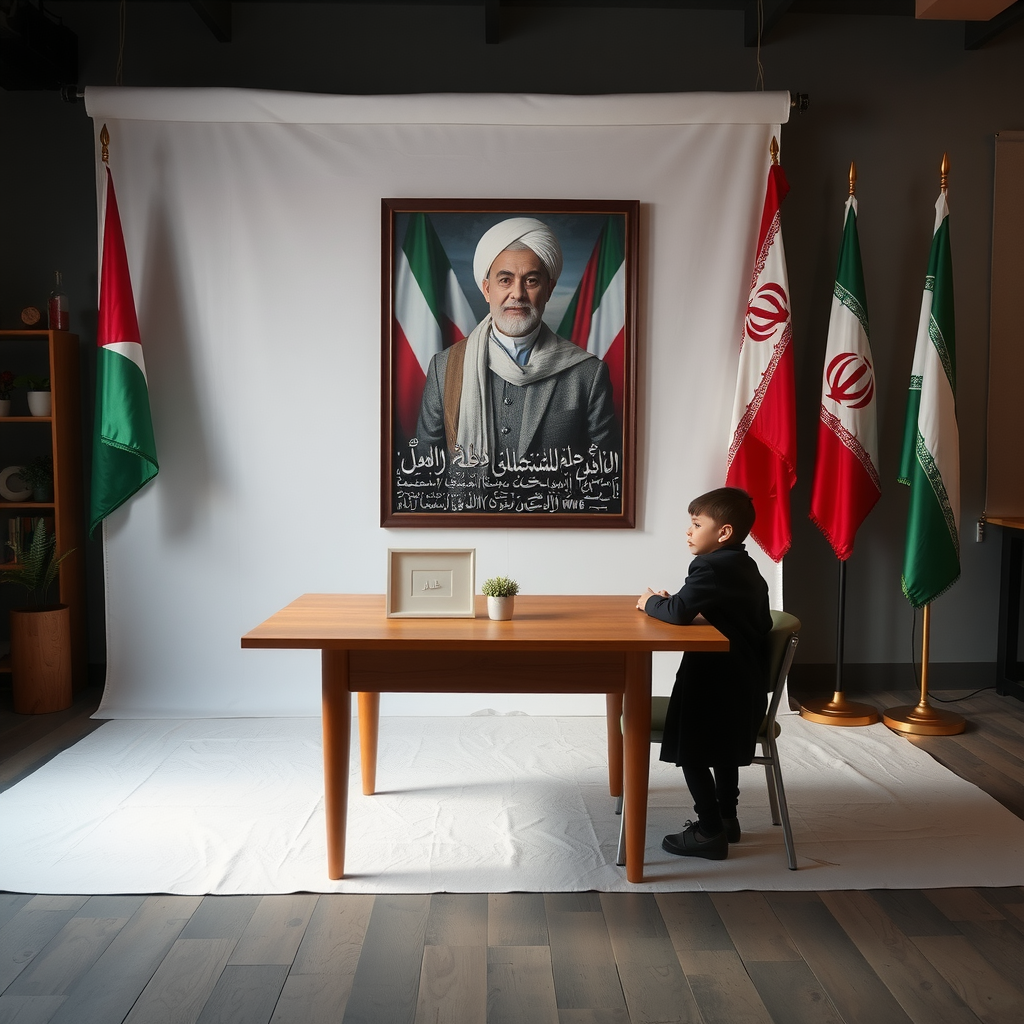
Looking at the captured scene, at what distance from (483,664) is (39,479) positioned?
9.06 ft

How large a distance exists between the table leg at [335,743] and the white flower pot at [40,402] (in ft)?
8.16

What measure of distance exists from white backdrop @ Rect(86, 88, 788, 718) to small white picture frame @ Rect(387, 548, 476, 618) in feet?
5.39

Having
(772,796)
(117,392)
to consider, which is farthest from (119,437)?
(772,796)

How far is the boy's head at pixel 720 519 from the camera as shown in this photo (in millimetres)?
2758

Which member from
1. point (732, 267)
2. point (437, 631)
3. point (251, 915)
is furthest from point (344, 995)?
point (732, 267)

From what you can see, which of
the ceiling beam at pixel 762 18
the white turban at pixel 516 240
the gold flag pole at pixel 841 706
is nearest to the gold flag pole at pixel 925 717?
the gold flag pole at pixel 841 706

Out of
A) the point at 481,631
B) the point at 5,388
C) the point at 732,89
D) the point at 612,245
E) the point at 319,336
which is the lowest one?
the point at 481,631

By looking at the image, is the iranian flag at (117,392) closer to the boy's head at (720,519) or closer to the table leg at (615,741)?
the table leg at (615,741)

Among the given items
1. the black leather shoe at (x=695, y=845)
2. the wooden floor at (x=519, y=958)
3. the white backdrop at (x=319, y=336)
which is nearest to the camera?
the wooden floor at (x=519, y=958)

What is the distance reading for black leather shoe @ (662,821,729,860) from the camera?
9.35ft

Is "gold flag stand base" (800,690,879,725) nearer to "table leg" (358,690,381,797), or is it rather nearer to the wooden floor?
the wooden floor

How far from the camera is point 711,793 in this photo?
9.27 feet

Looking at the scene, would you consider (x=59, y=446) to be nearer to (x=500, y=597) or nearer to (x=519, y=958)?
(x=500, y=597)

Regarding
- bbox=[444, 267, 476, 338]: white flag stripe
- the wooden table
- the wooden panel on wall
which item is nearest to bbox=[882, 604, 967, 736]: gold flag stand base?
the wooden panel on wall
